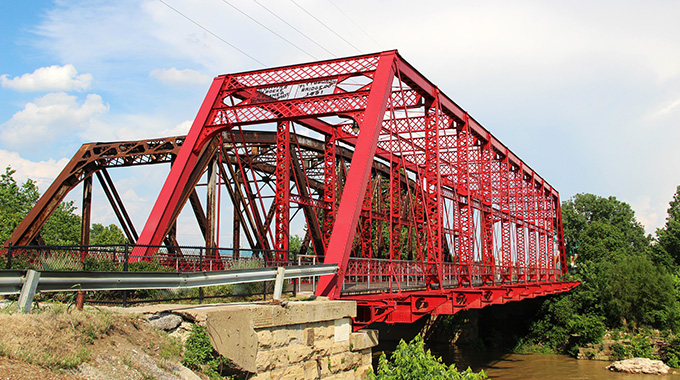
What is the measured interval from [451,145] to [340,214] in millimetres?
17375

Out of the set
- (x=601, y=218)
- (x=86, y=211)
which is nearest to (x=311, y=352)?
(x=86, y=211)

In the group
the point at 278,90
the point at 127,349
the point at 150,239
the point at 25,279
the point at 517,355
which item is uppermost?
the point at 278,90

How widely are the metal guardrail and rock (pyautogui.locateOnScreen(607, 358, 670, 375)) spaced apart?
31566 mm

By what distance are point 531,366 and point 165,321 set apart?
33957mm

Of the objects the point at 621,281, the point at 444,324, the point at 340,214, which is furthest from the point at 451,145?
the point at 621,281

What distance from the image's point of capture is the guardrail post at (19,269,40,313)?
650cm

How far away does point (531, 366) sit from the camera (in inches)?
1451

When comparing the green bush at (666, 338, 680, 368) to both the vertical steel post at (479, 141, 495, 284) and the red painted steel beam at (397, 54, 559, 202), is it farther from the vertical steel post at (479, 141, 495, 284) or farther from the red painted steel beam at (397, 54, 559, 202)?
the red painted steel beam at (397, 54, 559, 202)

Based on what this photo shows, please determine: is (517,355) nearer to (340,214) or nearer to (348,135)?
(348,135)

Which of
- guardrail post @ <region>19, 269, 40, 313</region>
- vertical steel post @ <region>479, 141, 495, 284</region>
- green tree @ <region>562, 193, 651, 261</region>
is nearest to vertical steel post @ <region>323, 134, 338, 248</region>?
vertical steel post @ <region>479, 141, 495, 284</region>

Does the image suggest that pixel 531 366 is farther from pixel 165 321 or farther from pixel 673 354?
pixel 165 321

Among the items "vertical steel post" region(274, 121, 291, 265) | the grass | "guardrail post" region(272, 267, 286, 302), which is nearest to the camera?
the grass

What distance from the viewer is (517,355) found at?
1678 inches

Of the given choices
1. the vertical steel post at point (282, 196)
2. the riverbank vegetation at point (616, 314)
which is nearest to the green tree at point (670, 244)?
the riverbank vegetation at point (616, 314)
